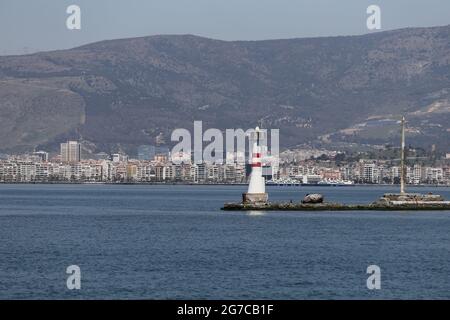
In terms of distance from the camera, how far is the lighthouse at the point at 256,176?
74.6 meters

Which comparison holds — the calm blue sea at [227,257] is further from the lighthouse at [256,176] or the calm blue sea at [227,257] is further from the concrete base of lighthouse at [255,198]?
the concrete base of lighthouse at [255,198]

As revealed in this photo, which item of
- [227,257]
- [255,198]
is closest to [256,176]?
[255,198]

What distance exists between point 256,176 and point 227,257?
97.7ft

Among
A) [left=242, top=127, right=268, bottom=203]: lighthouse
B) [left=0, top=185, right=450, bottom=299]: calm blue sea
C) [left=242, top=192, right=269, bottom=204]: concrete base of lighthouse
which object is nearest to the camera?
[left=0, top=185, right=450, bottom=299]: calm blue sea

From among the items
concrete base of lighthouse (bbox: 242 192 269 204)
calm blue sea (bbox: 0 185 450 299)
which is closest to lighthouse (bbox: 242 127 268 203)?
concrete base of lighthouse (bbox: 242 192 269 204)

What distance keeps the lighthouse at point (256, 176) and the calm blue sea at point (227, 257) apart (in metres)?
2.38

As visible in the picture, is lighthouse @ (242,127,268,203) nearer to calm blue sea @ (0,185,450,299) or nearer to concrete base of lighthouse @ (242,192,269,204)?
concrete base of lighthouse @ (242,192,269,204)

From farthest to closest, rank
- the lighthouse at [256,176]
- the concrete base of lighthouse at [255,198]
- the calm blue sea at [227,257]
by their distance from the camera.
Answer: the concrete base of lighthouse at [255,198]
the lighthouse at [256,176]
the calm blue sea at [227,257]

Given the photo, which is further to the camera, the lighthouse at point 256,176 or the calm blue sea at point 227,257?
the lighthouse at point 256,176

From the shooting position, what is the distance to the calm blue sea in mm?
37406

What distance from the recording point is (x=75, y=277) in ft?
126

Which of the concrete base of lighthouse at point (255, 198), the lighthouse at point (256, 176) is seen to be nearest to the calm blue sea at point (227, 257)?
the lighthouse at point (256, 176)

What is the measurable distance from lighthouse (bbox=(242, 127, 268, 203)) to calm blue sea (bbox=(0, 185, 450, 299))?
2379 mm
